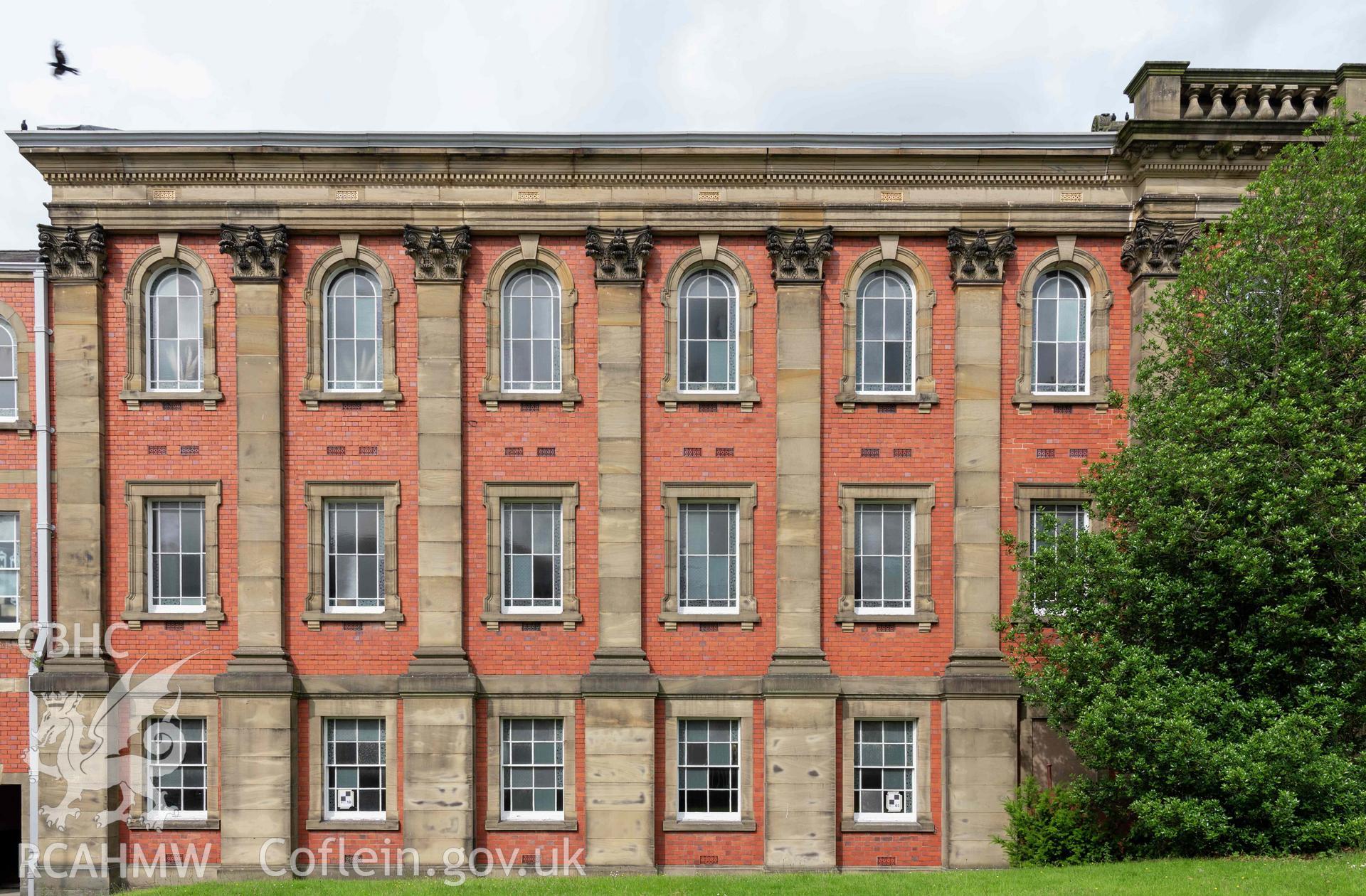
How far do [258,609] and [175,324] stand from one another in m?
5.66

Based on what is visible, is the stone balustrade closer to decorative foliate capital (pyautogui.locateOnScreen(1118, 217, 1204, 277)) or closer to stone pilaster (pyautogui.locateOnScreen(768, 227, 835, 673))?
decorative foliate capital (pyautogui.locateOnScreen(1118, 217, 1204, 277))

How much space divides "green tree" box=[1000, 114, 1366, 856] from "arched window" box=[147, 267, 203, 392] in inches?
622

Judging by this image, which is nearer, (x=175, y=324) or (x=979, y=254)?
(x=979, y=254)

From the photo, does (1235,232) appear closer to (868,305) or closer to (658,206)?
(868,305)

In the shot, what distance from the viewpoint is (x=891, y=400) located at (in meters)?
15.3

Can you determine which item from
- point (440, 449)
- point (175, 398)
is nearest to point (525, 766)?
point (440, 449)

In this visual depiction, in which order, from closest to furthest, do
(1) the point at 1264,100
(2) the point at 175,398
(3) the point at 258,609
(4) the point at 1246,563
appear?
(4) the point at 1246,563 → (1) the point at 1264,100 → (3) the point at 258,609 → (2) the point at 175,398

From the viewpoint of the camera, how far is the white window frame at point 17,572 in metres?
15.0

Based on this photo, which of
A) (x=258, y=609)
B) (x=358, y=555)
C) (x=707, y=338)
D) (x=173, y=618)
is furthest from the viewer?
(x=707, y=338)

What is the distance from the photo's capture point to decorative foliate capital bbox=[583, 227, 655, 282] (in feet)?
49.8

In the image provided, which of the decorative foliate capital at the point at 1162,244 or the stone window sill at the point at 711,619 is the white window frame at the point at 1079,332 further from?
the stone window sill at the point at 711,619

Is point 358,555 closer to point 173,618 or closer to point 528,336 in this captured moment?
point 173,618

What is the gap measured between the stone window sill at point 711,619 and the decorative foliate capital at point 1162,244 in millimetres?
9656

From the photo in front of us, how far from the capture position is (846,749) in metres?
15.1
